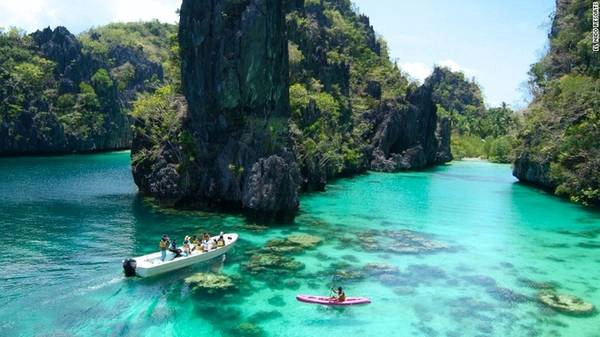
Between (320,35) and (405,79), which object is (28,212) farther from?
(405,79)

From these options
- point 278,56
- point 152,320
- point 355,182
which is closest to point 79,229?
point 152,320

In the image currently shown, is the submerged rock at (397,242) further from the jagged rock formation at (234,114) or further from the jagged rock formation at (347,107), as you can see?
the jagged rock formation at (347,107)

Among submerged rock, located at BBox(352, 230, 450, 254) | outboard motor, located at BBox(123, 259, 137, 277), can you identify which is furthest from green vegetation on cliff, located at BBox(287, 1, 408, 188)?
outboard motor, located at BBox(123, 259, 137, 277)

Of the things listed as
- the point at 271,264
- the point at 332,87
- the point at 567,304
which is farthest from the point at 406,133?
the point at 567,304

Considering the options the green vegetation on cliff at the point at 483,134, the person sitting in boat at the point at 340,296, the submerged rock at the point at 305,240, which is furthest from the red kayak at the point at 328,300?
the green vegetation on cliff at the point at 483,134

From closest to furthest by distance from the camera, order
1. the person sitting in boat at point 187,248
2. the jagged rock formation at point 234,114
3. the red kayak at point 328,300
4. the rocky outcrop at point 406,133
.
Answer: the red kayak at point 328,300 → the person sitting in boat at point 187,248 → the jagged rock formation at point 234,114 → the rocky outcrop at point 406,133

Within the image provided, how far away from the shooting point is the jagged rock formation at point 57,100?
105 metres

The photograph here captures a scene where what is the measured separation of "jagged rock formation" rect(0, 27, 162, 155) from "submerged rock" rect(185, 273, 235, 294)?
89.7 meters

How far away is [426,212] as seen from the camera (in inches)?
2260

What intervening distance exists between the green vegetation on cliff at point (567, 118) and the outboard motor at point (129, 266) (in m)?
52.3

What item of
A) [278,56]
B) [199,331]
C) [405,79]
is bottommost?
[199,331]

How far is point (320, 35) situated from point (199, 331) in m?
85.8

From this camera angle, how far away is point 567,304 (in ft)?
94.4

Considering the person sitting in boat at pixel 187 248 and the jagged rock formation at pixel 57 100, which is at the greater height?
the jagged rock formation at pixel 57 100
